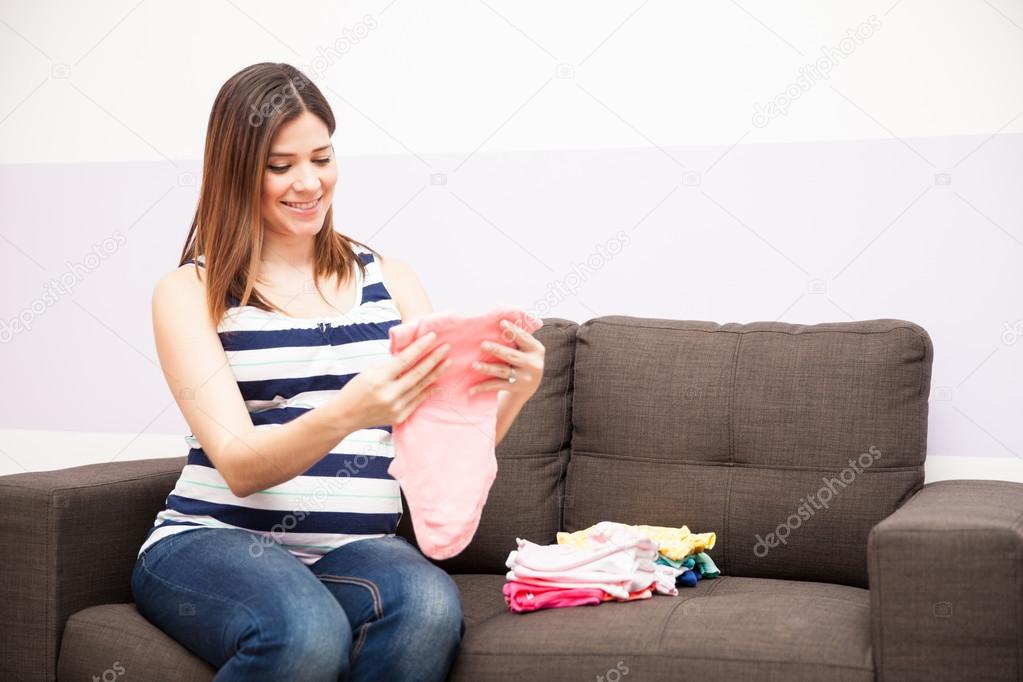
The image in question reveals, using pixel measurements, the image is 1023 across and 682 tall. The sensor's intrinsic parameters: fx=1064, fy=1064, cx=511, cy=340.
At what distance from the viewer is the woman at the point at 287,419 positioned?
1.62 metres

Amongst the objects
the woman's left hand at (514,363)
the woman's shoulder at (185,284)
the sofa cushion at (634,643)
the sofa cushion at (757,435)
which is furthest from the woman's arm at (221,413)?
the sofa cushion at (757,435)

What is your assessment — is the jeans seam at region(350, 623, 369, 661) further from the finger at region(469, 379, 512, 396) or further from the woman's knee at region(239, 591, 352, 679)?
the finger at region(469, 379, 512, 396)

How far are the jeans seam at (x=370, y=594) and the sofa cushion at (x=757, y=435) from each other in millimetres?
678

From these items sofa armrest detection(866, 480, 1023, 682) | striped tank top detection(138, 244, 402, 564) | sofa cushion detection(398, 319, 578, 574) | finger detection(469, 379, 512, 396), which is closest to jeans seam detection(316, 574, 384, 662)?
striped tank top detection(138, 244, 402, 564)

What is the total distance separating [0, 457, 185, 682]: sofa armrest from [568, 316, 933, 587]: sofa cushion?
3.11ft

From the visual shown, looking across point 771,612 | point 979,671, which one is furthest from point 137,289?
point 979,671

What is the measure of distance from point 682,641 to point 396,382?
619 mm

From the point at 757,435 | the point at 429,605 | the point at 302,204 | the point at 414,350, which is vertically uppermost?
the point at 302,204

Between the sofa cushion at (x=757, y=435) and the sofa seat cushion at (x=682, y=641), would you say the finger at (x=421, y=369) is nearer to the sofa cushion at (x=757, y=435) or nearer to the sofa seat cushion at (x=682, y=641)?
the sofa seat cushion at (x=682, y=641)

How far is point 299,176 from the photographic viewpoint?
1897 millimetres

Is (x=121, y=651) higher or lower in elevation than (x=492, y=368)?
lower

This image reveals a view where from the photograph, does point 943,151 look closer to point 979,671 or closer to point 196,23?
point 979,671

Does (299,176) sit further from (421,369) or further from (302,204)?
(421,369)

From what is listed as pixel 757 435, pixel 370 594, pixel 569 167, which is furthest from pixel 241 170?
pixel 757 435
